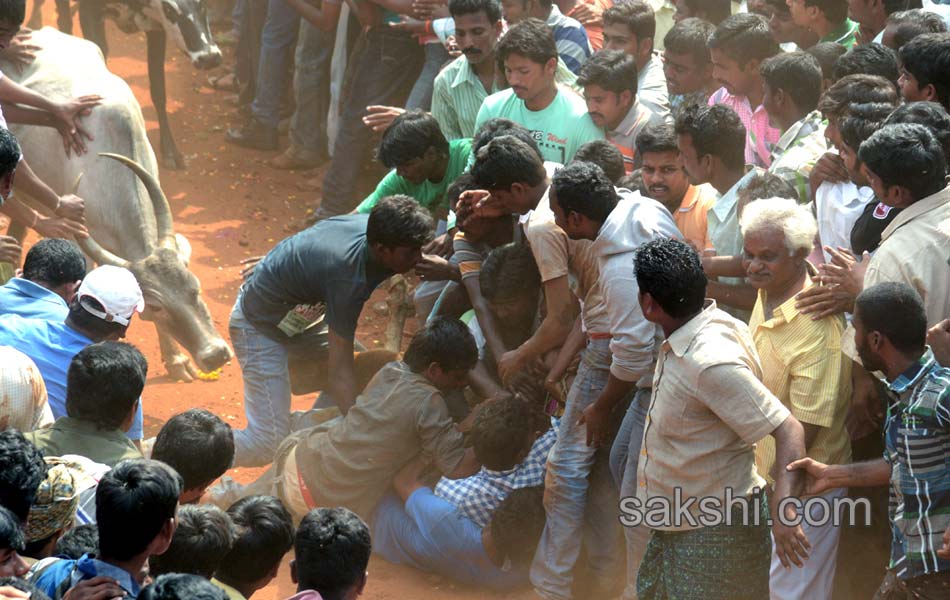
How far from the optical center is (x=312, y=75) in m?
11.4

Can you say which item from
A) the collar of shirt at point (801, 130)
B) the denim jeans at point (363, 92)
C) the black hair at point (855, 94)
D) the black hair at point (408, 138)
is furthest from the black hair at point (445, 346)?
the denim jeans at point (363, 92)

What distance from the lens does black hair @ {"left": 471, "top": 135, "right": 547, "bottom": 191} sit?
5.84 meters

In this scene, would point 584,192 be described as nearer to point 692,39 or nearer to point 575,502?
point 575,502

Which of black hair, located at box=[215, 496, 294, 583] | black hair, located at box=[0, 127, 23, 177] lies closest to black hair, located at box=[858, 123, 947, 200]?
black hair, located at box=[215, 496, 294, 583]

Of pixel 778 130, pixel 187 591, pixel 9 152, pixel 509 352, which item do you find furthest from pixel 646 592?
pixel 9 152

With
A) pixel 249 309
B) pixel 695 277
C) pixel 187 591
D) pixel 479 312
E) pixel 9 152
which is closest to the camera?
pixel 187 591

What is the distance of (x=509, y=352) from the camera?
241 inches

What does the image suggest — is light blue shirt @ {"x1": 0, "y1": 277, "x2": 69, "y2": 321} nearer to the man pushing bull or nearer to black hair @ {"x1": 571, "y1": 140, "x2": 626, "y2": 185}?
the man pushing bull

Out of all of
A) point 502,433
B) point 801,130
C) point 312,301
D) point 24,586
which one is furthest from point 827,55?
point 24,586

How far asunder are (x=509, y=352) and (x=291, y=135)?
6305mm

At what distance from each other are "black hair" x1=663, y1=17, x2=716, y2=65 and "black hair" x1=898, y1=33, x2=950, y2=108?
2.12m

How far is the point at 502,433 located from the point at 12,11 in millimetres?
4013

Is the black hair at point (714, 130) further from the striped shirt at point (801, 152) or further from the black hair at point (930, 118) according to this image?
the black hair at point (930, 118)

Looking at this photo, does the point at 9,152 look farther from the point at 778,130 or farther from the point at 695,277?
the point at 778,130
